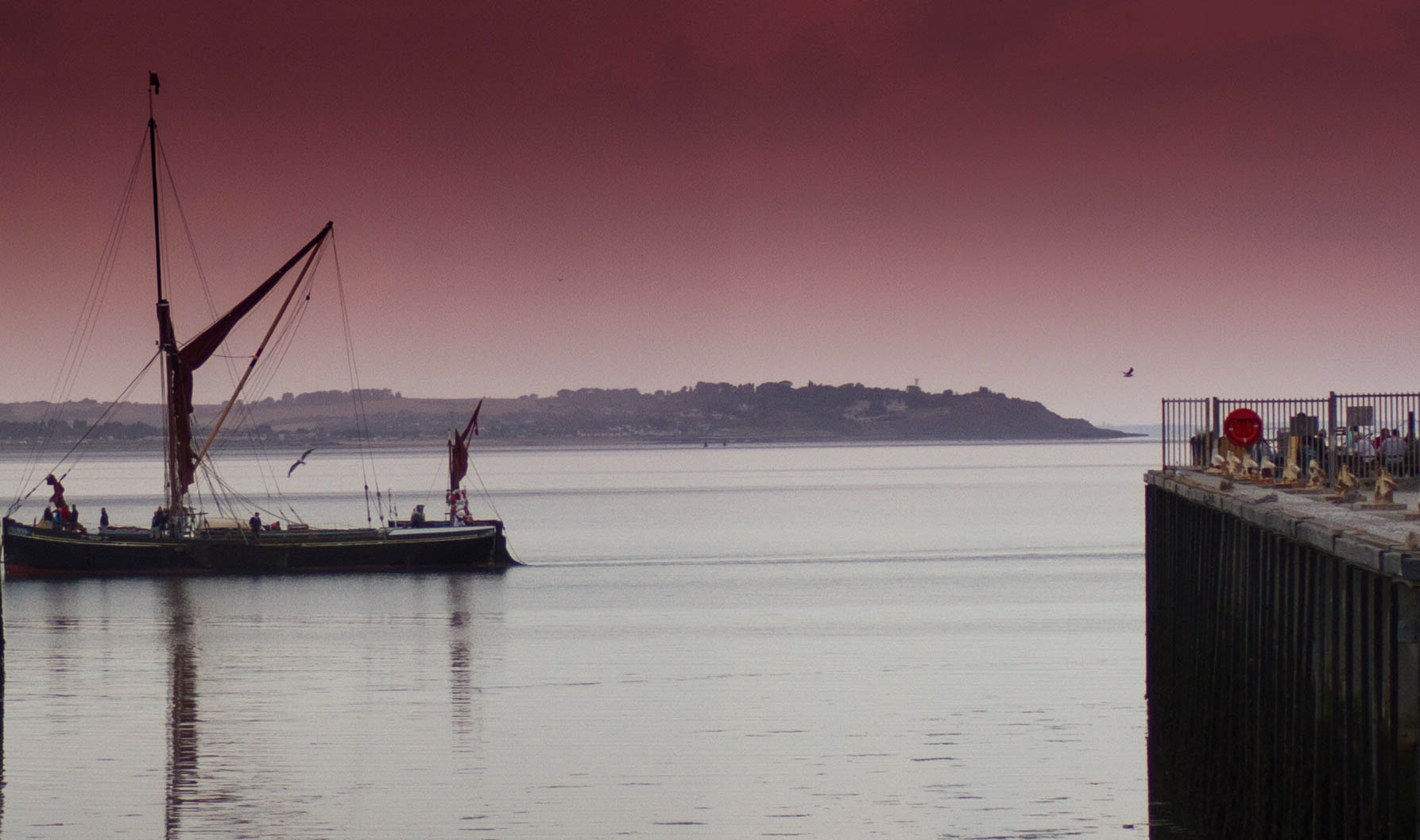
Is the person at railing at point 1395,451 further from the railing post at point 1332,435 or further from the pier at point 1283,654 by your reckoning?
the railing post at point 1332,435

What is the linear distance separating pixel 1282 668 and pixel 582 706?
17.9 m

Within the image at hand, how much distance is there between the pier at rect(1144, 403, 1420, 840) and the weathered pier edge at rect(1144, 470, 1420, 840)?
26 millimetres

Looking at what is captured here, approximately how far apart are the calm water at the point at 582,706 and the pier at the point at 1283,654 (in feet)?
3.92

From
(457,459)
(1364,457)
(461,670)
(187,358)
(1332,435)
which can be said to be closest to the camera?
(1332,435)

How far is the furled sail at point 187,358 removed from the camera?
70250 mm

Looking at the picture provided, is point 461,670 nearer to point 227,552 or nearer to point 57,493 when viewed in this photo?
Answer: point 227,552

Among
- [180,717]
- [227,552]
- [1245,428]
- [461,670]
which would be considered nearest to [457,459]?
[227,552]

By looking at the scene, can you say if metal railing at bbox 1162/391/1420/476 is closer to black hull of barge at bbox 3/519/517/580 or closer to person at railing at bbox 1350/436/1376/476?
person at railing at bbox 1350/436/1376/476

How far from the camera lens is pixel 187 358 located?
236 ft

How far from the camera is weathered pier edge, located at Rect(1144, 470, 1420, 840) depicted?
14.2m

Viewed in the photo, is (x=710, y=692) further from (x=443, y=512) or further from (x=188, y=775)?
(x=443, y=512)

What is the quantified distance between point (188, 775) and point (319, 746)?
301 cm

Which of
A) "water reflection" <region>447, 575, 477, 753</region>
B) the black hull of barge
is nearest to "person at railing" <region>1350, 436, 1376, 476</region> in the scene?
"water reflection" <region>447, 575, 477, 753</region>

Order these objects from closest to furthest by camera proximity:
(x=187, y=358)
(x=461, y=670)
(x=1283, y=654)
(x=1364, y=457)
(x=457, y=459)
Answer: (x=1283, y=654), (x=1364, y=457), (x=461, y=670), (x=187, y=358), (x=457, y=459)
